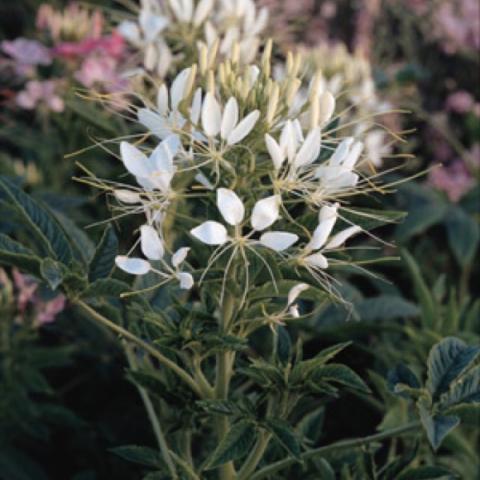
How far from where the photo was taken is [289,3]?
3236 millimetres

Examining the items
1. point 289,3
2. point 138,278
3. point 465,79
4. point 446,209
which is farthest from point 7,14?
point 138,278

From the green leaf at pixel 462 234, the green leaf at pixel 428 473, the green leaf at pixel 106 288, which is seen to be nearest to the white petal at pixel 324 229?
the green leaf at pixel 106 288

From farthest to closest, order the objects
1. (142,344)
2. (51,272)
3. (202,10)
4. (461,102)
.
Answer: (461,102) → (202,10) → (142,344) → (51,272)

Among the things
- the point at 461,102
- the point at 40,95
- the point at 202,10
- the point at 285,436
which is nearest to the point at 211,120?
the point at 285,436

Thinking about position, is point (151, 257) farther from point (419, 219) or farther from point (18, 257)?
point (419, 219)

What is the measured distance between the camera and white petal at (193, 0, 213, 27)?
5.48ft

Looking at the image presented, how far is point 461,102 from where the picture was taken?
2.99 m

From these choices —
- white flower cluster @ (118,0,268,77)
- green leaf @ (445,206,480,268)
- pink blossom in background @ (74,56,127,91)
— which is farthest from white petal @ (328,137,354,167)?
green leaf @ (445,206,480,268)

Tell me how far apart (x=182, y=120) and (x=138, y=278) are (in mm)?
238

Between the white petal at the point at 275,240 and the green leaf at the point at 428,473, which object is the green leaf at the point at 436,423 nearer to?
the green leaf at the point at 428,473

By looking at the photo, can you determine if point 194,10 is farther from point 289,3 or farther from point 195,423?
point 289,3

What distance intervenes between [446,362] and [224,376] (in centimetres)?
26

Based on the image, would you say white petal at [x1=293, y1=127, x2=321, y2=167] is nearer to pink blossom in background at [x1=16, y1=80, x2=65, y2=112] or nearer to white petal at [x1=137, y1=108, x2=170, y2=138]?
white petal at [x1=137, y1=108, x2=170, y2=138]

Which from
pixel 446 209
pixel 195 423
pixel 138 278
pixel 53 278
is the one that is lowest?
pixel 446 209
